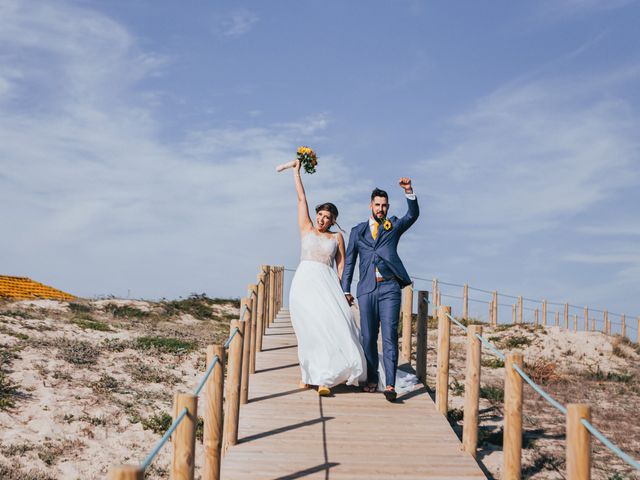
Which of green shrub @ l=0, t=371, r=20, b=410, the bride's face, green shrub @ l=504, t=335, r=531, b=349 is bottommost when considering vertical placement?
green shrub @ l=0, t=371, r=20, b=410

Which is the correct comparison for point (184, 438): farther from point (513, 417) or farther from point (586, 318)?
point (586, 318)

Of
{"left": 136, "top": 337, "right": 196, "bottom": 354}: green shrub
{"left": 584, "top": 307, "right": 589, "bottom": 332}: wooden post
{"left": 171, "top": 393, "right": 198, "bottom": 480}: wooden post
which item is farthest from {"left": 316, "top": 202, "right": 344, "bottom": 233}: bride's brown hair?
{"left": 584, "top": 307, "right": 589, "bottom": 332}: wooden post

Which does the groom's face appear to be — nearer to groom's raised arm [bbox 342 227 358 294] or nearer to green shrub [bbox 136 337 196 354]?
groom's raised arm [bbox 342 227 358 294]

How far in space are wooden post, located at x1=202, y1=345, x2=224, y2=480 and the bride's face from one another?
333cm

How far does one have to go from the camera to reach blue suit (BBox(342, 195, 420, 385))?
8.11m

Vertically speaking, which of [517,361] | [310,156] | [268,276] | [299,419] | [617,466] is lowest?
[617,466]

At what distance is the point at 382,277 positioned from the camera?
26.9 ft

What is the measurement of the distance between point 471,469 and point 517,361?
134 centimetres

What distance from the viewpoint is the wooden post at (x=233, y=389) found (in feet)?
21.1

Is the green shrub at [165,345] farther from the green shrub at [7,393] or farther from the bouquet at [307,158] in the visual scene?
the bouquet at [307,158]

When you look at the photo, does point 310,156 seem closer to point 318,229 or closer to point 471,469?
point 318,229

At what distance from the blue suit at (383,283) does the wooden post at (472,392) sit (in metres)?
1.35

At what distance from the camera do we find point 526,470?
333 inches

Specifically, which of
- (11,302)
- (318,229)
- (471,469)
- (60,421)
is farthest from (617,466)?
(11,302)
